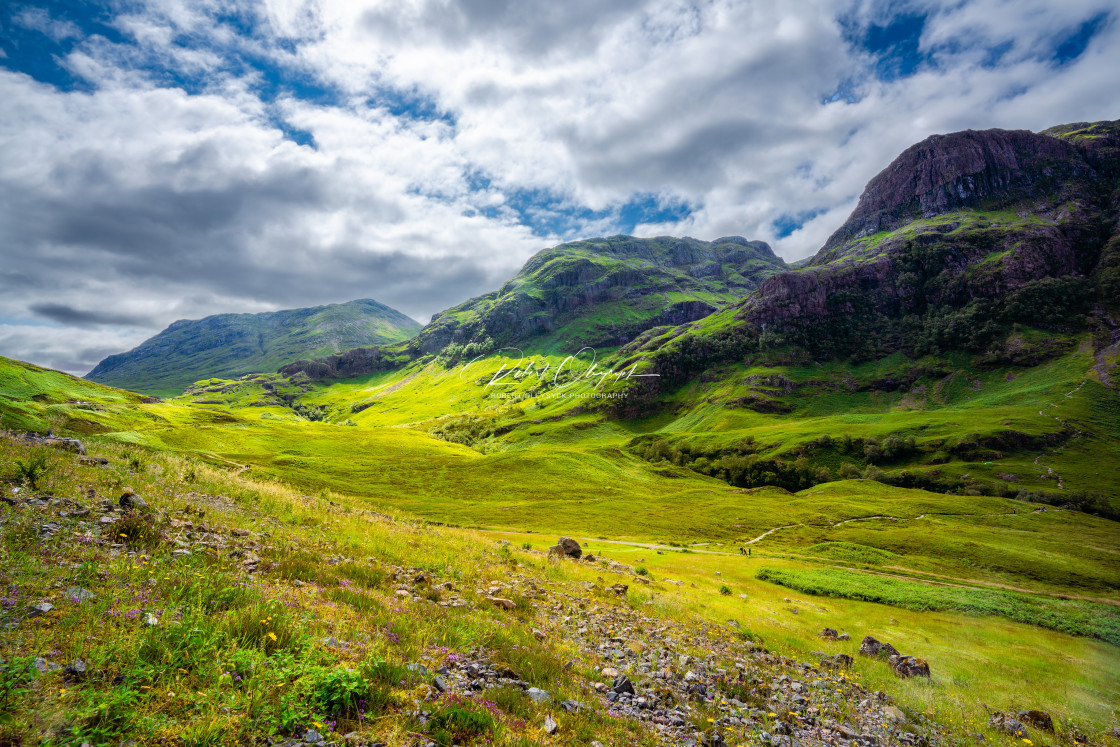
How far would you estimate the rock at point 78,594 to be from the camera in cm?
612

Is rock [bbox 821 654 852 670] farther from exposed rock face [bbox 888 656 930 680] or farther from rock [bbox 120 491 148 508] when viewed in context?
rock [bbox 120 491 148 508]

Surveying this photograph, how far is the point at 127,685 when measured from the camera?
4.79 metres

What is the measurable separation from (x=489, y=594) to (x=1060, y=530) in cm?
12433

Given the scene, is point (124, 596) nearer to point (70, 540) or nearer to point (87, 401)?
A: point (70, 540)

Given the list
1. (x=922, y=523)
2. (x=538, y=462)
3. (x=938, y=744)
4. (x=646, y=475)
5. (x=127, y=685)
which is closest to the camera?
(x=127, y=685)

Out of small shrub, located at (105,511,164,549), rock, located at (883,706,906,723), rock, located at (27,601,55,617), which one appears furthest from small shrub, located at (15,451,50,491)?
rock, located at (883,706,906,723)

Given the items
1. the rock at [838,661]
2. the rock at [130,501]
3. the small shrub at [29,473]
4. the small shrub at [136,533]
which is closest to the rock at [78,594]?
the small shrub at [136,533]

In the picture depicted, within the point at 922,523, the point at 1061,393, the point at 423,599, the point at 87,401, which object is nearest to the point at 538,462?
the point at 922,523

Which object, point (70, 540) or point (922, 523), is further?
point (922, 523)

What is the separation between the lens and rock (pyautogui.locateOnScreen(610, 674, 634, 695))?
30.8 feet

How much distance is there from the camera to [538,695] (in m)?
7.73

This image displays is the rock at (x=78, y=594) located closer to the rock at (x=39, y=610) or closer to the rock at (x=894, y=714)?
the rock at (x=39, y=610)

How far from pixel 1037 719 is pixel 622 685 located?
52.0 feet

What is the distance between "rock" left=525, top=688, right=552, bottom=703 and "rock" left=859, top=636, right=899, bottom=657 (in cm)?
1959
